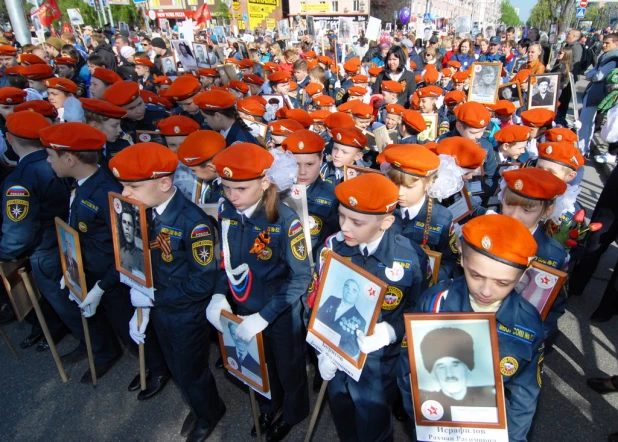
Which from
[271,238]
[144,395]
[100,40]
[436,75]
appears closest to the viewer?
[271,238]

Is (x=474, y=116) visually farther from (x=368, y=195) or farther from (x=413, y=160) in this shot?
(x=368, y=195)

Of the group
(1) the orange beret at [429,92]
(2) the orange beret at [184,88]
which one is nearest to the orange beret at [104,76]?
(2) the orange beret at [184,88]

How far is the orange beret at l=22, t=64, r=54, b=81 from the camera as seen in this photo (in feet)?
21.7

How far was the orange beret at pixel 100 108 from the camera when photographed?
4.30 meters

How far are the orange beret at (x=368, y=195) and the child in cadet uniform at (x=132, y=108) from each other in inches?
177

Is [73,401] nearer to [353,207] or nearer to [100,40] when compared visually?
[353,207]

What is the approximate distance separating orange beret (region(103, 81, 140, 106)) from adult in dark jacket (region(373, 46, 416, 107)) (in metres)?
5.43

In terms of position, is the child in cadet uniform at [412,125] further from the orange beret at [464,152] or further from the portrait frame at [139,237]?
the portrait frame at [139,237]

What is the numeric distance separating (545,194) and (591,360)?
2.32 meters

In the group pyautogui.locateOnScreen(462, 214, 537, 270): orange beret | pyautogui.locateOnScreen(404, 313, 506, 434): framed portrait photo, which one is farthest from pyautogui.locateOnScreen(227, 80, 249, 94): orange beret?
pyautogui.locateOnScreen(404, 313, 506, 434): framed portrait photo

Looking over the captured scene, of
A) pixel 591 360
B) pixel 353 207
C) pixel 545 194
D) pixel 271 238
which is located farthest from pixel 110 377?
pixel 591 360

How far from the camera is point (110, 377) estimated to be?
393 centimetres

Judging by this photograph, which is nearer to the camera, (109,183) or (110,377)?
(109,183)

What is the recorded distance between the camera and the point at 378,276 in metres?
2.34
